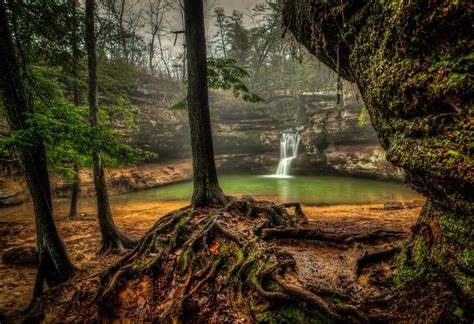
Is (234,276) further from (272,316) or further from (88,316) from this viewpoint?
(88,316)

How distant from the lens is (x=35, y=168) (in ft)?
15.1

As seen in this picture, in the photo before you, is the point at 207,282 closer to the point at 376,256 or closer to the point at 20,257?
the point at 376,256

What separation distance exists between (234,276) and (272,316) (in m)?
0.82

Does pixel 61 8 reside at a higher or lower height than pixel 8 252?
higher

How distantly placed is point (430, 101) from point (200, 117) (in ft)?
16.2

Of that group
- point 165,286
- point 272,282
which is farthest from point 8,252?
point 272,282

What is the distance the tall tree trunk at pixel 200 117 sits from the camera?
238 inches

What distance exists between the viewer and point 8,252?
6.54 m

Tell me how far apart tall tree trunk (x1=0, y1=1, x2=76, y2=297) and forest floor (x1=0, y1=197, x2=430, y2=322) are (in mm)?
647

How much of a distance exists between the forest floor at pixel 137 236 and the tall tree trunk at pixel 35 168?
25.5 inches

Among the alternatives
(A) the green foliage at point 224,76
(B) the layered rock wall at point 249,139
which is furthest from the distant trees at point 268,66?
(A) the green foliage at point 224,76

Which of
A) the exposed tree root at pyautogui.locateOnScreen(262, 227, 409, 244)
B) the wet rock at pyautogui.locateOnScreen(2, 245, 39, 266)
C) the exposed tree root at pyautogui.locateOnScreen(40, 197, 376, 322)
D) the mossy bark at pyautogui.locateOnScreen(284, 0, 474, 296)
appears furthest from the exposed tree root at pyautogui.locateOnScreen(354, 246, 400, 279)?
the wet rock at pyautogui.locateOnScreen(2, 245, 39, 266)

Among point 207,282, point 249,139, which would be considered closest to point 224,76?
point 207,282

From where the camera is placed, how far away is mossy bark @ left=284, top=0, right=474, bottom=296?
1.82m
